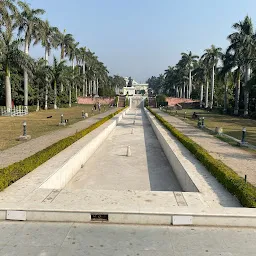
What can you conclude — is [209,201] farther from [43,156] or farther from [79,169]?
[79,169]

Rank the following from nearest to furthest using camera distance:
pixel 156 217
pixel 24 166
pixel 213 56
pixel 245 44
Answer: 1. pixel 156 217
2. pixel 24 166
3. pixel 245 44
4. pixel 213 56

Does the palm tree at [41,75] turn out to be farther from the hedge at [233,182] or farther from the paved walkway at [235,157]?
the hedge at [233,182]

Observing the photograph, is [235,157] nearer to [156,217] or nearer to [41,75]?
[156,217]

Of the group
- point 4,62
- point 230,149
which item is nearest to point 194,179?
point 230,149

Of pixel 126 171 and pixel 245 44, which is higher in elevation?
pixel 245 44

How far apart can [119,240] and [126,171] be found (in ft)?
24.1

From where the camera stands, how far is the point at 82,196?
6.71 m

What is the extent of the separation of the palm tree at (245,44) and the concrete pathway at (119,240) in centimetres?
3468

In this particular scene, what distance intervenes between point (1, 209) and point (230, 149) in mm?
10804

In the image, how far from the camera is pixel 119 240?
4.98m

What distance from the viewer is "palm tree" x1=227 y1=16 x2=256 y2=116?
123 feet

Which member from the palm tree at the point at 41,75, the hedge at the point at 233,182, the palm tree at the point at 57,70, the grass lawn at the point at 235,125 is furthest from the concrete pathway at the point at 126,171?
the palm tree at the point at 57,70

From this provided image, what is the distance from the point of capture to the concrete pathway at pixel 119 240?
4598mm

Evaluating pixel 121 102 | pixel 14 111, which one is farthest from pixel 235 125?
pixel 121 102
